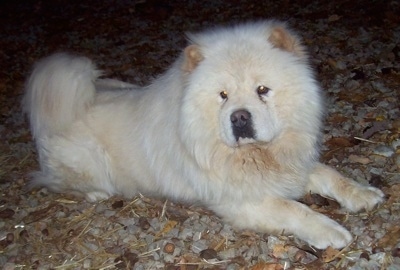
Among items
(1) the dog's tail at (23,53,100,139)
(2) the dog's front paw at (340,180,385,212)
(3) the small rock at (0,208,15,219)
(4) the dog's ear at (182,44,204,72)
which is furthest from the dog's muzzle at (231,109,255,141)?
(3) the small rock at (0,208,15,219)

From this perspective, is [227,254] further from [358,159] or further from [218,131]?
[358,159]

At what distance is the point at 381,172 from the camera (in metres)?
4.19

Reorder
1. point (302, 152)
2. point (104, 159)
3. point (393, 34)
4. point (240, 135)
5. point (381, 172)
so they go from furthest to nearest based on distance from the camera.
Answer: point (393, 34), point (104, 159), point (381, 172), point (302, 152), point (240, 135)

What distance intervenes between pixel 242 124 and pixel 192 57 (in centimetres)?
62

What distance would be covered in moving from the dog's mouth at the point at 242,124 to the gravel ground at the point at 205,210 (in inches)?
28.0

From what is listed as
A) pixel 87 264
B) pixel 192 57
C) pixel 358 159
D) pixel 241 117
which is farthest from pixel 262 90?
pixel 87 264

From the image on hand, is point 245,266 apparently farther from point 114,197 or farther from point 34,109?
point 34,109

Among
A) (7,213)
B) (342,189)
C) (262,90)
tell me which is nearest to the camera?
(262,90)

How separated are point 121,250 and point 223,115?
1221 mm

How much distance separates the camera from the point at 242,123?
3.34 meters

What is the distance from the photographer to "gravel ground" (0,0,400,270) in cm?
355

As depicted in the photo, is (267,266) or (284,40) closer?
(267,266)

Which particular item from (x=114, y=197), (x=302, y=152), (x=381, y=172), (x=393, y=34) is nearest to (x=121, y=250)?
(x=114, y=197)

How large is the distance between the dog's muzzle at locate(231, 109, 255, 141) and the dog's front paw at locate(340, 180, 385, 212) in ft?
3.10
